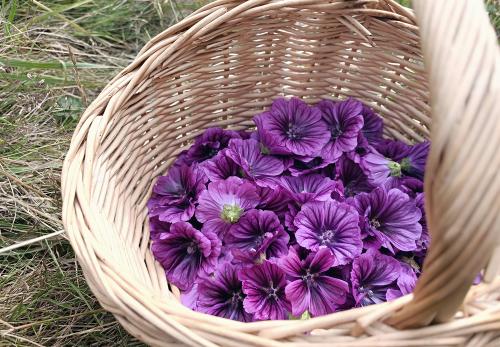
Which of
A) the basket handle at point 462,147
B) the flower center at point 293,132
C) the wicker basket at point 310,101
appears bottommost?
the flower center at point 293,132

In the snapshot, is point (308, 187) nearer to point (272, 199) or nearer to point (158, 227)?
point (272, 199)

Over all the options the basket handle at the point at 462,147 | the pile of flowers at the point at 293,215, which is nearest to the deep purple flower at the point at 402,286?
the pile of flowers at the point at 293,215

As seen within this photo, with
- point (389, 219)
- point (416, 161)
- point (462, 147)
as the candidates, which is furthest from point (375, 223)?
point (462, 147)

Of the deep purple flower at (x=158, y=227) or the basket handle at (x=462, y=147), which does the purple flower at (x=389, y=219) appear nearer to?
the deep purple flower at (x=158, y=227)

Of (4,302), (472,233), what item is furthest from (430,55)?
(4,302)

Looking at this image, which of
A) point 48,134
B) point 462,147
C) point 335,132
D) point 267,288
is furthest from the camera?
point 48,134

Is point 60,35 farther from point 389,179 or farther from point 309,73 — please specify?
point 389,179
